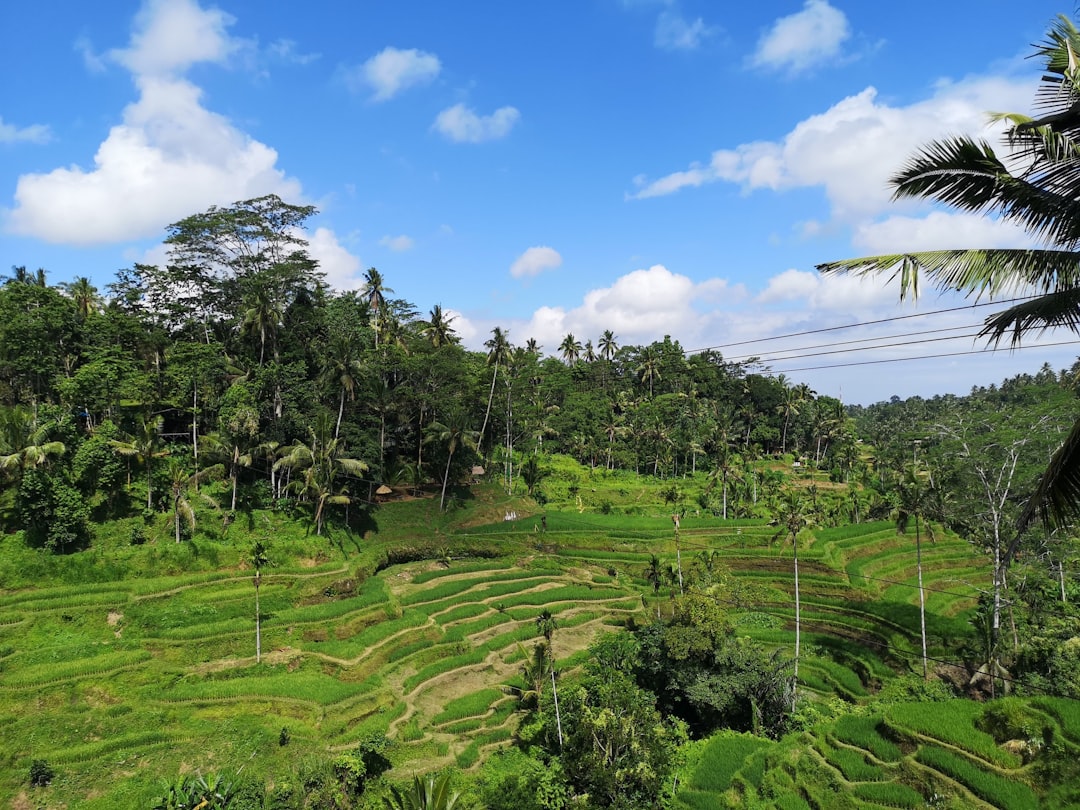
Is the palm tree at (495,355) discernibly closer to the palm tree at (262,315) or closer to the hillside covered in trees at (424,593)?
the hillside covered in trees at (424,593)

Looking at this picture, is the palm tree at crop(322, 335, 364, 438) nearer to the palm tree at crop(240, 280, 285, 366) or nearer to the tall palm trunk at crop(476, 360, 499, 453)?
the palm tree at crop(240, 280, 285, 366)

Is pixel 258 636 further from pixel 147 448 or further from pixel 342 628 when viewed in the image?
pixel 147 448

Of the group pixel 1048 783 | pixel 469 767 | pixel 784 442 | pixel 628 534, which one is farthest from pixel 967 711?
pixel 784 442

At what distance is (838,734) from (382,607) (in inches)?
857

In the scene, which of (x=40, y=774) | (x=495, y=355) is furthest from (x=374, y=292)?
(x=40, y=774)

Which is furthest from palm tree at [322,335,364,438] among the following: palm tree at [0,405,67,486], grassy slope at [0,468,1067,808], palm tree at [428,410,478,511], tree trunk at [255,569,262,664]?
palm tree at [0,405,67,486]

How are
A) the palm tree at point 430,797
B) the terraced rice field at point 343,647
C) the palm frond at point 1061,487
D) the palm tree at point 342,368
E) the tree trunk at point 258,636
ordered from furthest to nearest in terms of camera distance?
the palm tree at point 342,368 < the tree trunk at point 258,636 < the terraced rice field at point 343,647 < the palm tree at point 430,797 < the palm frond at point 1061,487

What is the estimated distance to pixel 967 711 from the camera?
1527 centimetres

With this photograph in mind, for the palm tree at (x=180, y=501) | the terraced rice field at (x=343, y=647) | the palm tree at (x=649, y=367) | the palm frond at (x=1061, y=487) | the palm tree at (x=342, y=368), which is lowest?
the terraced rice field at (x=343, y=647)

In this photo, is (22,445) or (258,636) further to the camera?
(22,445)

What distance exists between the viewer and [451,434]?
4353cm

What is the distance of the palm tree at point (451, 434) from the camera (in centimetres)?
4366

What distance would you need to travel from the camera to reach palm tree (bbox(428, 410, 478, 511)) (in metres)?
43.7

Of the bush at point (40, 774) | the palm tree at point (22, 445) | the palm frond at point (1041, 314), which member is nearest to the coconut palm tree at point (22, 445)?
the palm tree at point (22, 445)
